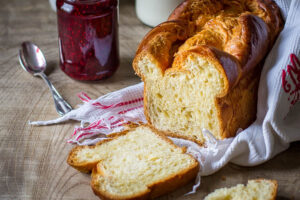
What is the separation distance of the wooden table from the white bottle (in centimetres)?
12

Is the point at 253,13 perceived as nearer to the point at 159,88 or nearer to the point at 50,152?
the point at 159,88

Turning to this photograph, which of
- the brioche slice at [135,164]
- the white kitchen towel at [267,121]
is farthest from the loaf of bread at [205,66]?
the brioche slice at [135,164]

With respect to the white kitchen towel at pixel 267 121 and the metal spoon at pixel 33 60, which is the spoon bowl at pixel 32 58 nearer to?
the metal spoon at pixel 33 60

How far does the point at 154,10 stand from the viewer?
3932 millimetres

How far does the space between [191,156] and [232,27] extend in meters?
0.84

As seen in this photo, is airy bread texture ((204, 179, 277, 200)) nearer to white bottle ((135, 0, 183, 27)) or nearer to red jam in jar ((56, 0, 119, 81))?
red jam in jar ((56, 0, 119, 81))

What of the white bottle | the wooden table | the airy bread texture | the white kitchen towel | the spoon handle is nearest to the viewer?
the airy bread texture

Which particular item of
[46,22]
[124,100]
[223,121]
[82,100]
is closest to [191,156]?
[223,121]

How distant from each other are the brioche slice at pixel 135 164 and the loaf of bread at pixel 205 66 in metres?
0.20

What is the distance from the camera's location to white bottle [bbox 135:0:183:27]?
3846mm

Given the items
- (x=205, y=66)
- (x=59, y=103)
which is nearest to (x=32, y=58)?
(x=59, y=103)

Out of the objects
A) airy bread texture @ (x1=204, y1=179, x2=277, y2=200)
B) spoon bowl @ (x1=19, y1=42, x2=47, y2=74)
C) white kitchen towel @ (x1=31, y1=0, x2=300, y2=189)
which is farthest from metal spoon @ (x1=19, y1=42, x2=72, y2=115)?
airy bread texture @ (x1=204, y1=179, x2=277, y2=200)

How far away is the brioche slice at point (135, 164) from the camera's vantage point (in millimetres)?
2367

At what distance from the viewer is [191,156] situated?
8.50 feet
